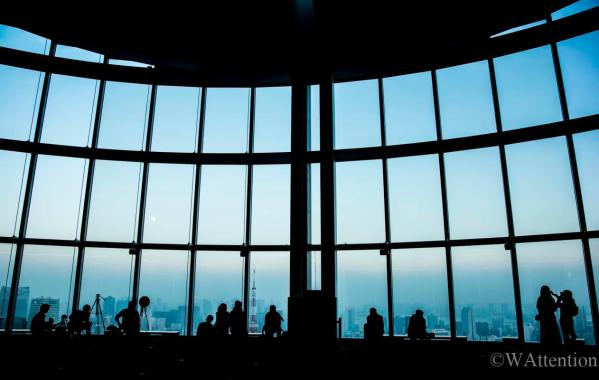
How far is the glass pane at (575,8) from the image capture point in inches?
329

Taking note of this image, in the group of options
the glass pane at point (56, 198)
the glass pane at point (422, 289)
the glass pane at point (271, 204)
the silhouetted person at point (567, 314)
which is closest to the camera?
the silhouetted person at point (567, 314)

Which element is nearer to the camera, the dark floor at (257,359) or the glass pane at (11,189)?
the dark floor at (257,359)

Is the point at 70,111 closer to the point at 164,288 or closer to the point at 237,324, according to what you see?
the point at 164,288

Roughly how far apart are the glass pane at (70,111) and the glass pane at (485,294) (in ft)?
29.1

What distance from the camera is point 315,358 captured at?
24.9 feet

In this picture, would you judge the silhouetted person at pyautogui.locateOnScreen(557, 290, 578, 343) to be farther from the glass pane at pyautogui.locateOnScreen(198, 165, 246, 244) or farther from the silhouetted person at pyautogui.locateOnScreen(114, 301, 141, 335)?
the silhouetted person at pyautogui.locateOnScreen(114, 301, 141, 335)

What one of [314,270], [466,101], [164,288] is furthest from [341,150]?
[164,288]

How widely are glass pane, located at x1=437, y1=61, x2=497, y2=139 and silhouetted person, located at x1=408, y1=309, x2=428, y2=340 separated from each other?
3870 millimetres

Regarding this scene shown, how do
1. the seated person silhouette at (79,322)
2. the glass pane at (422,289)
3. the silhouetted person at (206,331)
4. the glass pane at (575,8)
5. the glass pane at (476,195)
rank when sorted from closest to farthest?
the silhouetted person at (206,331), the glass pane at (575,8), the seated person silhouette at (79,322), the glass pane at (476,195), the glass pane at (422,289)

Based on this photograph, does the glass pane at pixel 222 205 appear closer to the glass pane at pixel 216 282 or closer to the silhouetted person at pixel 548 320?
the glass pane at pixel 216 282

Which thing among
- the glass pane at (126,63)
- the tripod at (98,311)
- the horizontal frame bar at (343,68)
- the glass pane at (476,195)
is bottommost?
the tripod at (98,311)

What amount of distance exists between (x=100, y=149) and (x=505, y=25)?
9.33 meters

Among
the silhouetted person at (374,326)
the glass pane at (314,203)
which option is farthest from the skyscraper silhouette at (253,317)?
the silhouetted person at (374,326)

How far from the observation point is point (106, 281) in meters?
9.70
